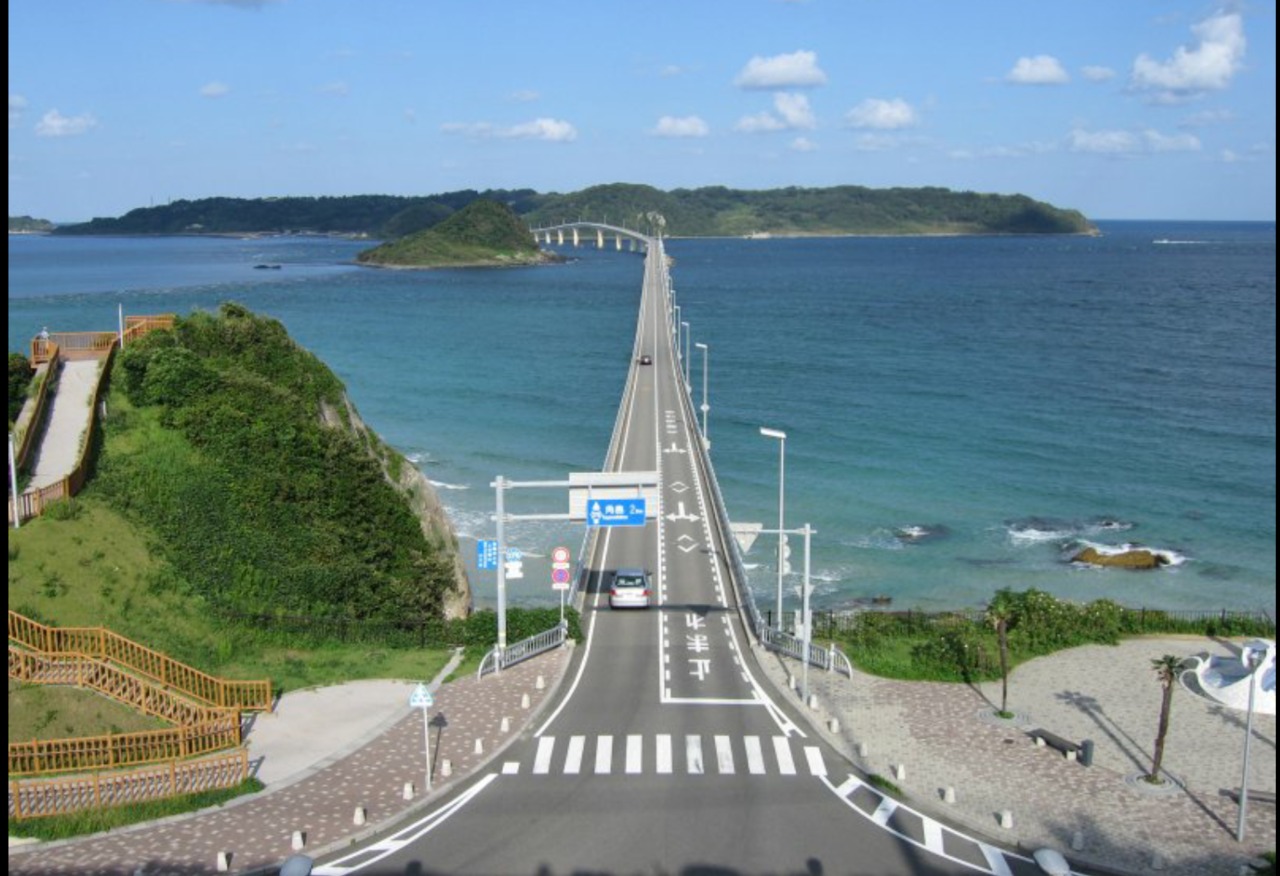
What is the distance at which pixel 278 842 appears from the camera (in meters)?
20.7

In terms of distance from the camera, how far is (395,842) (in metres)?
20.9

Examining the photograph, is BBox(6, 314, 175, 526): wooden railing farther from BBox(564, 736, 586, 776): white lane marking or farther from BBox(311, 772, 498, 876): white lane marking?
BBox(564, 736, 586, 776): white lane marking

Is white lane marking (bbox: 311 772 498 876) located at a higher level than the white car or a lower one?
lower

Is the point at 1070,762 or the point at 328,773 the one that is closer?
the point at 328,773

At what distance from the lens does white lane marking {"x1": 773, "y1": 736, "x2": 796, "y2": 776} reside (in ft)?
79.8

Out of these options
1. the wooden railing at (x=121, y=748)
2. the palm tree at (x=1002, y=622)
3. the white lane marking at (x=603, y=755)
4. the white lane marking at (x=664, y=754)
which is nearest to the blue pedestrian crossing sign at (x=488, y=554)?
the white lane marking at (x=603, y=755)

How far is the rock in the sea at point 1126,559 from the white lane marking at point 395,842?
36.5m

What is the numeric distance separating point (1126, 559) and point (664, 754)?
33.5 meters

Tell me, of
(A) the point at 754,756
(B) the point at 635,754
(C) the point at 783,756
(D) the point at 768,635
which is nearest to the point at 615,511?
(D) the point at 768,635

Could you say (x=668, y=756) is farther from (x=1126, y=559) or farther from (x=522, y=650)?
(x=1126, y=559)

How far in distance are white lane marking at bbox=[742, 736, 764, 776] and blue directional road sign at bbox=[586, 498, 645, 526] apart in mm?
8225

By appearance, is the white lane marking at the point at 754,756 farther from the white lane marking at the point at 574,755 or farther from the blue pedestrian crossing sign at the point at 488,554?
the blue pedestrian crossing sign at the point at 488,554

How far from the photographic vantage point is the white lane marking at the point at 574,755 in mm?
24203

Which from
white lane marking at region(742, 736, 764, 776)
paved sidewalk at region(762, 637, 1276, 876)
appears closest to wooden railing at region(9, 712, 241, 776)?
white lane marking at region(742, 736, 764, 776)
